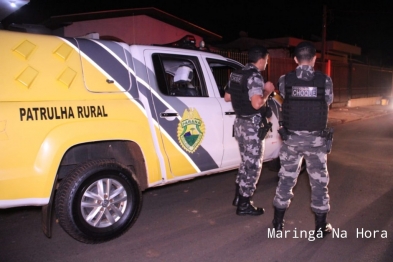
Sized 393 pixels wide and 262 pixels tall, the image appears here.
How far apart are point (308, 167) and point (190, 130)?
1.34 m

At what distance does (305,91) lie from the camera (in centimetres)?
336

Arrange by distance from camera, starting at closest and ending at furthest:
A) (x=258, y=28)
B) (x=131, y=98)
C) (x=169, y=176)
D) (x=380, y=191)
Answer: (x=131, y=98), (x=169, y=176), (x=380, y=191), (x=258, y=28)

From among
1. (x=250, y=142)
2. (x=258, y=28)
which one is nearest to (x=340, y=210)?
(x=250, y=142)

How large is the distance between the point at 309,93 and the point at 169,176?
1.72 metres

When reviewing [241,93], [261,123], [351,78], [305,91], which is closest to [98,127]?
[241,93]

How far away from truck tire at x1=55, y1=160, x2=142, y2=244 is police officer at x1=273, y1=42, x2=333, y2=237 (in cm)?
156

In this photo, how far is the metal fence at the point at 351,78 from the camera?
45.5 feet

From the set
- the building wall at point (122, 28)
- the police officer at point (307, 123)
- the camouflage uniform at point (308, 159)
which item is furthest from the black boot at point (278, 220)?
the building wall at point (122, 28)

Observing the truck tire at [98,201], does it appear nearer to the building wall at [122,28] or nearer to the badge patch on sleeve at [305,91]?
the badge patch on sleeve at [305,91]

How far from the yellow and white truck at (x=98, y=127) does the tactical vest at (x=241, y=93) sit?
362mm

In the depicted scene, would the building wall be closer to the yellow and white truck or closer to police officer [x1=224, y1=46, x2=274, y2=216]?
the yellow and white truck

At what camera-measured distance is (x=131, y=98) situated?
12.0 feet

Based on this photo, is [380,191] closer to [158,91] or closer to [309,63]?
[309,63]

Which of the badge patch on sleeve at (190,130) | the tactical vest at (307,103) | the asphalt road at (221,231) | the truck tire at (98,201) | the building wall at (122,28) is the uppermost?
the building wall at (122,28)
